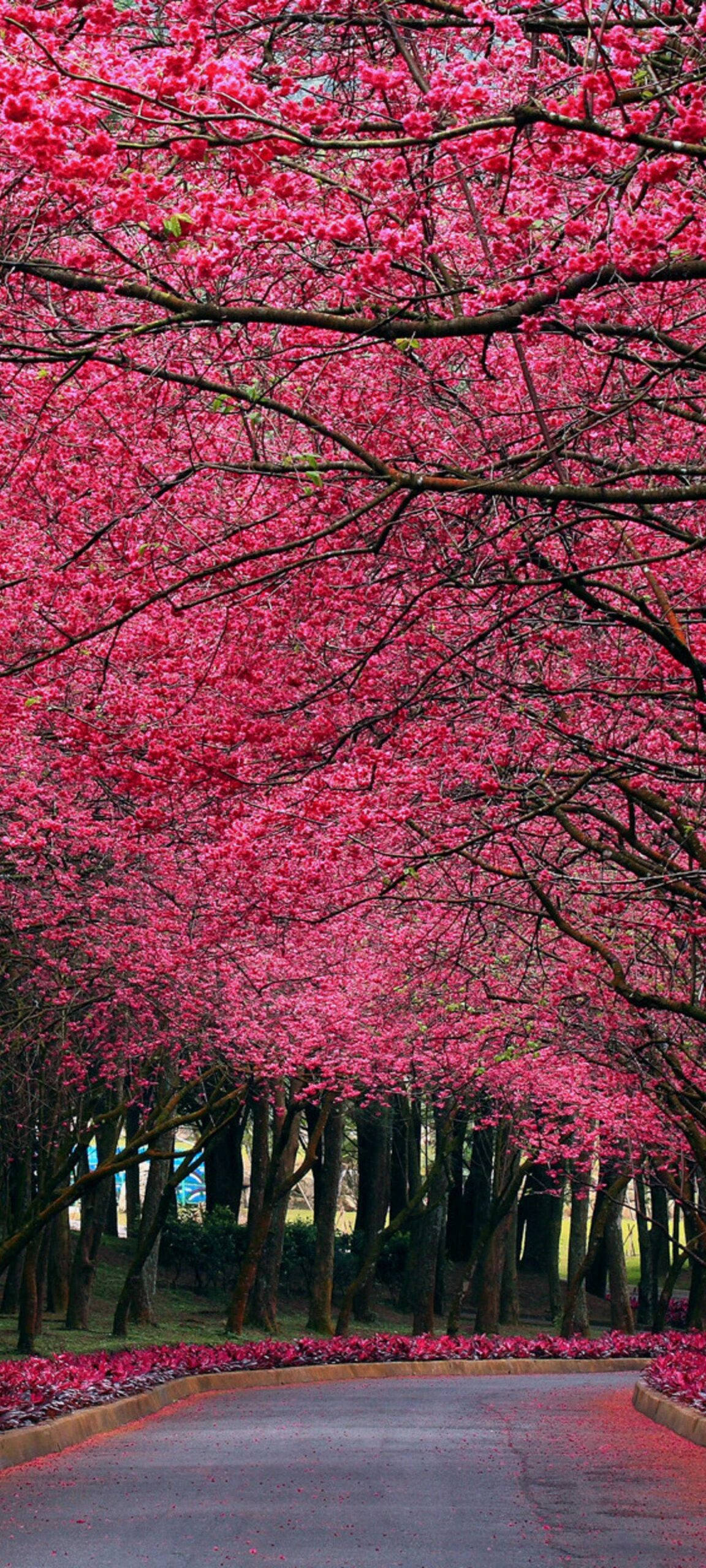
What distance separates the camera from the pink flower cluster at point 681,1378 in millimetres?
19750

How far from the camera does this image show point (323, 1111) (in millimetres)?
31266

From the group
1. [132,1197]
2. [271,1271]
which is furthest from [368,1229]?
[132,1197]

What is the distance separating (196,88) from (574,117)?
55.6 inches

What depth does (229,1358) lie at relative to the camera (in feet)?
87.7

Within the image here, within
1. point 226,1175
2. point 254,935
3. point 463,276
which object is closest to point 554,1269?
point 226,1175

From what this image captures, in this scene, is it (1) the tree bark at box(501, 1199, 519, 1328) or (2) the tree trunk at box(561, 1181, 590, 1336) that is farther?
(1) the tree bark at box(501, 1199, 519, 1328)

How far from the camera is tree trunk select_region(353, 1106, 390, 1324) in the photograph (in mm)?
36656

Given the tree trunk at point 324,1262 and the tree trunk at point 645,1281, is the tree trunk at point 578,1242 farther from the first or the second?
the tree trunk at point 324,1262

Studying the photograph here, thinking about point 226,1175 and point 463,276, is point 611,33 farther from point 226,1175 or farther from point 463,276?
point 226,1175

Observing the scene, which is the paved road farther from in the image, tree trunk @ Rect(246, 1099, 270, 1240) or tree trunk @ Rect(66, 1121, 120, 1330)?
tree trunk @ Rect(246, 1099, 270, 1240)

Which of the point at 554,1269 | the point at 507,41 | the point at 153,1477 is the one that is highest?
the point at 507,41

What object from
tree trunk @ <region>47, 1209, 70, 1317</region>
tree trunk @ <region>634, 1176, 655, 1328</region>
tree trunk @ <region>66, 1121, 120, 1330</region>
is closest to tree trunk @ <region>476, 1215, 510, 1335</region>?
tree trunk @ <region>634, 1176, 655, 1328</region>

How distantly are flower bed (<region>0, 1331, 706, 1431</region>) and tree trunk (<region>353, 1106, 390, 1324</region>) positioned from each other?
4112 mm

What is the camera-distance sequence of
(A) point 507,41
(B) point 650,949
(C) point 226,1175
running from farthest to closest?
(C) point 226,1175 → (B) point 650,949 → (A) point 507,41
